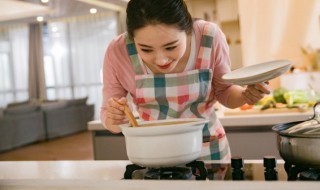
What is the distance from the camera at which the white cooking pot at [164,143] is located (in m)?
0.65

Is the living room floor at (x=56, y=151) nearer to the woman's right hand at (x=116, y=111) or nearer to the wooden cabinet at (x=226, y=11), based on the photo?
the wooden cabinet at (x=226, y=11)

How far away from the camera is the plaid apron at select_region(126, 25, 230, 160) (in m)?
1.04

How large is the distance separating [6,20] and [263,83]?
805cm

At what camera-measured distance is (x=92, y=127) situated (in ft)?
6.38

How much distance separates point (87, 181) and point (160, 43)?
0.33 metres

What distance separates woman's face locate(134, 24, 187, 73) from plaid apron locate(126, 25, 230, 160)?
0.48 feet

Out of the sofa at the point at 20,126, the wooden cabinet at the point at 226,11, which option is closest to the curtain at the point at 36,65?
the sofa at the point at 20,126

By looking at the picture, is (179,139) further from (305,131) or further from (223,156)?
(223,156)

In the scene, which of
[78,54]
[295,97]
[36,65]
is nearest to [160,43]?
[295,97]

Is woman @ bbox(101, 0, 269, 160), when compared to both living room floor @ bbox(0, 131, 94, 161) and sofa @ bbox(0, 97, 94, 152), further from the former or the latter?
sofa @ bbox(0, 97, 94, 152)

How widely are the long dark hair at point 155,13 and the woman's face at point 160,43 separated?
0.01 m

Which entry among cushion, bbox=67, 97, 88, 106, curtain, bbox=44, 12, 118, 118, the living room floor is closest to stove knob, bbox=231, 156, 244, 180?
the living room floor

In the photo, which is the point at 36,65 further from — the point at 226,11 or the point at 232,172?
the point at 232,172

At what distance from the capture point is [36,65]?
866 centimetres
